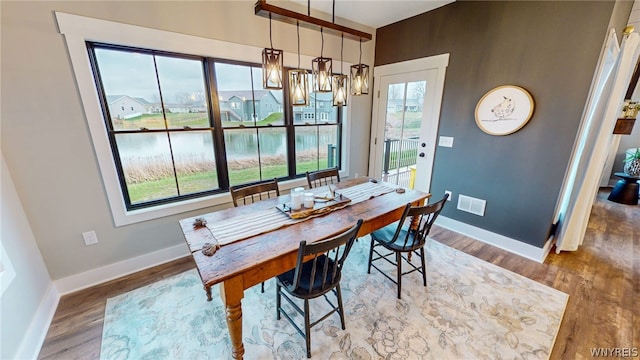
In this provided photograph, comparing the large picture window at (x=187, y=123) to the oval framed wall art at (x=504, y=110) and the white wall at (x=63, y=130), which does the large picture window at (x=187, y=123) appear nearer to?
the white wall at (x=63, y=130)

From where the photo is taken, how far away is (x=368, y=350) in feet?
5.12

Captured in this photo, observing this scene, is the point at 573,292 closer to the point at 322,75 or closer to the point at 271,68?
the point at 322,75

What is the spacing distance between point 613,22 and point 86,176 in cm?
456

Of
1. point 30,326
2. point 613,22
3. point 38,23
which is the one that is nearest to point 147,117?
point 38,23

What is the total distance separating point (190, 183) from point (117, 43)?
1300mm

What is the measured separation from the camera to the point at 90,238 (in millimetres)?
2047

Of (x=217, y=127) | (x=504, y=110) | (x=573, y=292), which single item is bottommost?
(x=573, y=292)

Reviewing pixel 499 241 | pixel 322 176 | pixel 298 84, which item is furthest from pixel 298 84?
pixel 499 241

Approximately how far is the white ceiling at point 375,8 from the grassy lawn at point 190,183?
1.96 m

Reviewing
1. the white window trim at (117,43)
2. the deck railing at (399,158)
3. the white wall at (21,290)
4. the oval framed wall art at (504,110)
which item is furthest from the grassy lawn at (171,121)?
the oval framed wall art at (504,110)

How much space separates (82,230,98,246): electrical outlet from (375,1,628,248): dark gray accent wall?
3.75 meters

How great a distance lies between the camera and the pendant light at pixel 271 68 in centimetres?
154

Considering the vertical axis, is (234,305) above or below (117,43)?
below

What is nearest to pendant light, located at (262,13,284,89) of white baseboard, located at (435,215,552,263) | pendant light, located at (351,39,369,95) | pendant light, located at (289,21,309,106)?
pendant light, located at (289,21,309,106)
